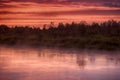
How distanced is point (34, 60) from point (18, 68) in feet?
7.60

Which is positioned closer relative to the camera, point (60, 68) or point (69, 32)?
point (60, 68)

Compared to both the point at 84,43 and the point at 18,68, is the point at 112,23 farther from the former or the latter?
the point at 18,68

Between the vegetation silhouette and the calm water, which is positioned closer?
the calm water

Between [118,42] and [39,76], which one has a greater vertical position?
[39,76]

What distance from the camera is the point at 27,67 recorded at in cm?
1401

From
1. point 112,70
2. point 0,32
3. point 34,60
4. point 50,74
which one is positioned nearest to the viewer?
point 50,74

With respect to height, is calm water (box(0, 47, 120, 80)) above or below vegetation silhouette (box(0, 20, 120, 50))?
above

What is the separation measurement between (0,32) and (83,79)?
29.7 metres

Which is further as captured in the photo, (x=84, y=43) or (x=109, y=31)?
(x=109, y=31)

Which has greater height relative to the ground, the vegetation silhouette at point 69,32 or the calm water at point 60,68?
the calm water at point 60,68

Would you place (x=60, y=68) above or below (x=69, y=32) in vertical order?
above

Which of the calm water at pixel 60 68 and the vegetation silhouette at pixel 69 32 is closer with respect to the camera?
the calm water at pixel 60 68

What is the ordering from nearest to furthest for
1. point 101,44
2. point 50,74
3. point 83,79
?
point 83,79 → point 50,74 → point 101,44

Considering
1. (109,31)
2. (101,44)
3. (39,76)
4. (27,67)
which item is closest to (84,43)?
(101,44)
